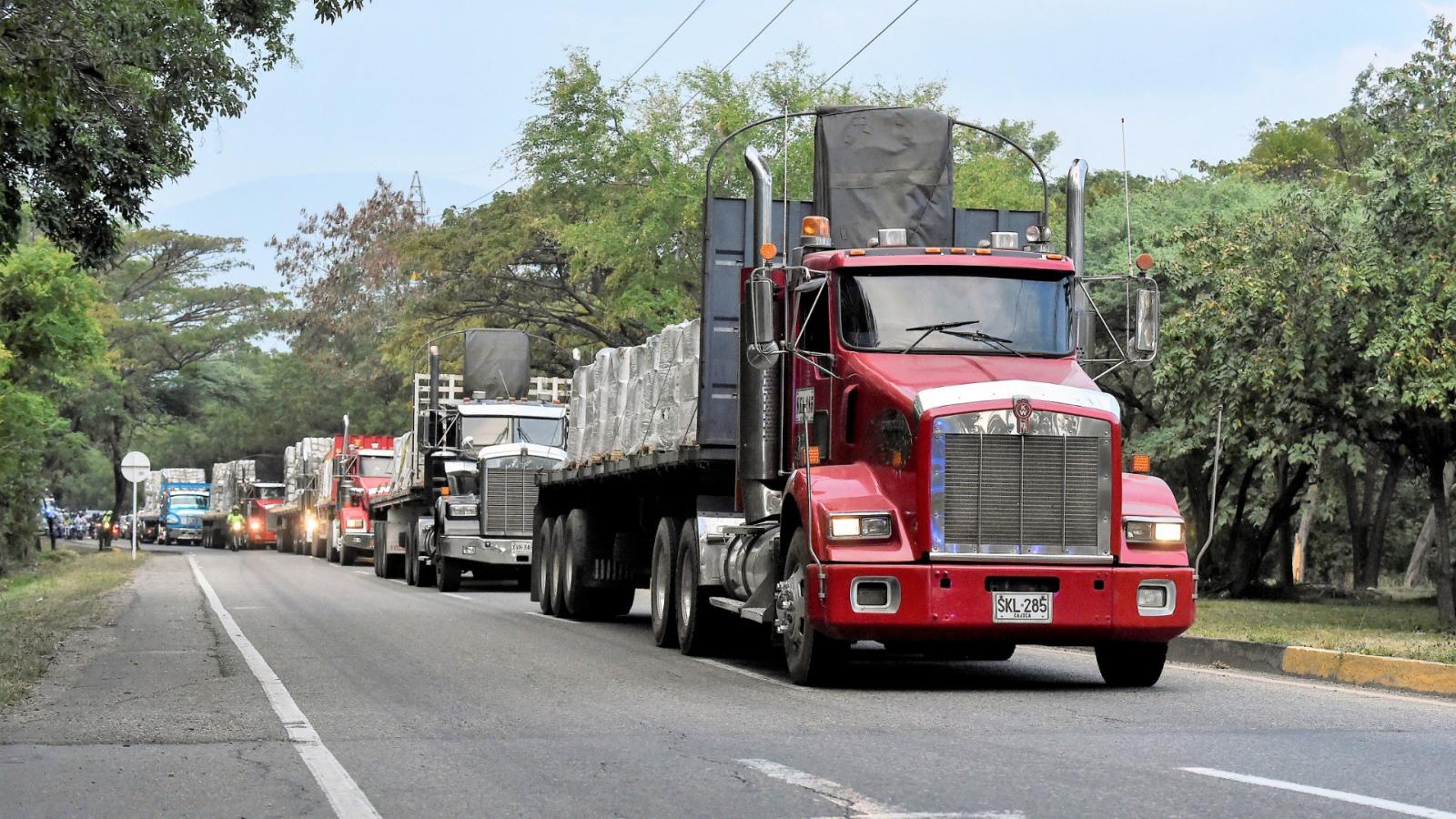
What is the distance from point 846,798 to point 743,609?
696cm

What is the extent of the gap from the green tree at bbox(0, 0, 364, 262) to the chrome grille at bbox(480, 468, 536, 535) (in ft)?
38.4

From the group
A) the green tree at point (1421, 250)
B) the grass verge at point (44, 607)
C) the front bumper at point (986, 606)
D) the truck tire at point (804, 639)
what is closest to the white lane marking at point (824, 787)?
the front bumper at point (986, 606)

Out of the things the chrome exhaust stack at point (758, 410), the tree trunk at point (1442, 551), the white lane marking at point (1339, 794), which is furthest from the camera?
the tree trunk at point (1442, 551)

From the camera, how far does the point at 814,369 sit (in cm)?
1445

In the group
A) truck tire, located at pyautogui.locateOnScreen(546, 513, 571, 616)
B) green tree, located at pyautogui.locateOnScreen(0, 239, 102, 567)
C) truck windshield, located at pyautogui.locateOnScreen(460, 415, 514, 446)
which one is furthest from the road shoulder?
green tree, located at pyautogui.locateOnScreen(0, 239, 102, 567)

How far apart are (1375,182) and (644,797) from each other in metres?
16.2

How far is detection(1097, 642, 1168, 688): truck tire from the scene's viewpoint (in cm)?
1366

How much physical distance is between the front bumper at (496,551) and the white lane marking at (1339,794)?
2208cm

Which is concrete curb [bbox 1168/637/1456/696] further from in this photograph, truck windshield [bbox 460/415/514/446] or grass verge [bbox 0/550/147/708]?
truck windshield [bbox 460/415/514/446]

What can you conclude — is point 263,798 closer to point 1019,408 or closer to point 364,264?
point 1019,408

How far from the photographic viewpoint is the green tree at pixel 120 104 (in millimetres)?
14664

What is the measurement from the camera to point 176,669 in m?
15.0

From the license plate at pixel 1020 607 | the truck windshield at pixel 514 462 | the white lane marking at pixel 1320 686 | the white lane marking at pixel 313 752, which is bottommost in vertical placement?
the white lane marking at pixel 313 752

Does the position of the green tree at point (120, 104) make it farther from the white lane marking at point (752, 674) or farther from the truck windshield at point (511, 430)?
the truck windshield at point (511, 430)
